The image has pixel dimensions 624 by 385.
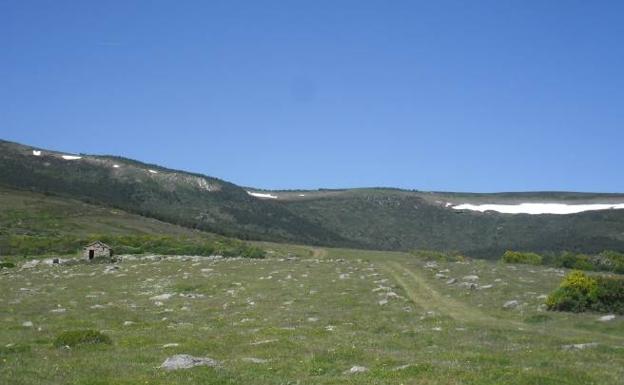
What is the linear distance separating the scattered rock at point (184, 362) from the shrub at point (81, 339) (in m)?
5.02

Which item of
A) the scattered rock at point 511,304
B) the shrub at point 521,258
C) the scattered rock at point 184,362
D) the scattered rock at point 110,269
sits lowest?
the scattered rock at point 110,269

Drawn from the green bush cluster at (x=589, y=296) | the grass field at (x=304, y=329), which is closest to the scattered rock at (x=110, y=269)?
the grass field at (x=304, y=329)

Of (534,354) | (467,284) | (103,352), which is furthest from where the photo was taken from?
(467,284)

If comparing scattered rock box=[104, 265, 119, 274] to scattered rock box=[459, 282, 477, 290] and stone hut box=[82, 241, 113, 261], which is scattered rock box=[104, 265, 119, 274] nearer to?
stone hut box=[82, 241, 113, 261]

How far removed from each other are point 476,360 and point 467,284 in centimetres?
2369

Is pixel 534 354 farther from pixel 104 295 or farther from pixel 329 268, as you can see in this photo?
pixel 329 268

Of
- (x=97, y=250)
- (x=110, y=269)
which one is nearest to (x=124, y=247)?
(x=97, y=250)

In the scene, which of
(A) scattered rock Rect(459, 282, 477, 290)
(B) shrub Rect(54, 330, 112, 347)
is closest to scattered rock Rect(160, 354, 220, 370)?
(B) shrub Rect(54, 330, 112, 347)

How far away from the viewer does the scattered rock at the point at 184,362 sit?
17203 mm

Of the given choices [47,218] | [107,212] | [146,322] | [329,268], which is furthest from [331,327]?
[107,212]

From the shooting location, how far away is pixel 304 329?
82.9ft

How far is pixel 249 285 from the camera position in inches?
1682

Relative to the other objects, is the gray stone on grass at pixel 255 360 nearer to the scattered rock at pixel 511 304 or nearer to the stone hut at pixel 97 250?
the scattered rock at pixel 511 304

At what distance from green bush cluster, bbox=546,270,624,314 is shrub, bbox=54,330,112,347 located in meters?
20.7
